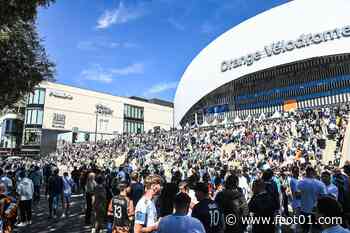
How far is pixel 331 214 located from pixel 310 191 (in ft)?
11.2

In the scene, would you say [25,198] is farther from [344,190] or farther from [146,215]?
[344,190]

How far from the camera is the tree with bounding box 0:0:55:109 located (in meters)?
9.11

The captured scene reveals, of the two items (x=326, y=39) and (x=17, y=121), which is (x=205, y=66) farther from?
(x=17, y=121)

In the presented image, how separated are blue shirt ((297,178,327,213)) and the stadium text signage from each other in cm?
4400

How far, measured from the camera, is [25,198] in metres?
10.0

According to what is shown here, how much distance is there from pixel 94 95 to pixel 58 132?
41.3 ft

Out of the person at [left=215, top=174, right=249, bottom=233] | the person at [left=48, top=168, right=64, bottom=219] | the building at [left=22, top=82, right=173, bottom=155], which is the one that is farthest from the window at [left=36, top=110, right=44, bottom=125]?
the person at [left=215, top=174, right=249, bottom=233]

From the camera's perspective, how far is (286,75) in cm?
4934

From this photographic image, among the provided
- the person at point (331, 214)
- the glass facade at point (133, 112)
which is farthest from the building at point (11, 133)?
the person at point (331, 214)

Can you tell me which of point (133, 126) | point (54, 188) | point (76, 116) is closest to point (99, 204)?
point (54, 188)

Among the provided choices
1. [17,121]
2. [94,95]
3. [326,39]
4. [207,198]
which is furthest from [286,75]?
[17,121]

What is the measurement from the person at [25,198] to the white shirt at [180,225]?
779 cm

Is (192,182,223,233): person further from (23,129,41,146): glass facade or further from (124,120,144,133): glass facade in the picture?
(124,120,144,133): glass facade

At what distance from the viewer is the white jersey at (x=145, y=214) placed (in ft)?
15.5
